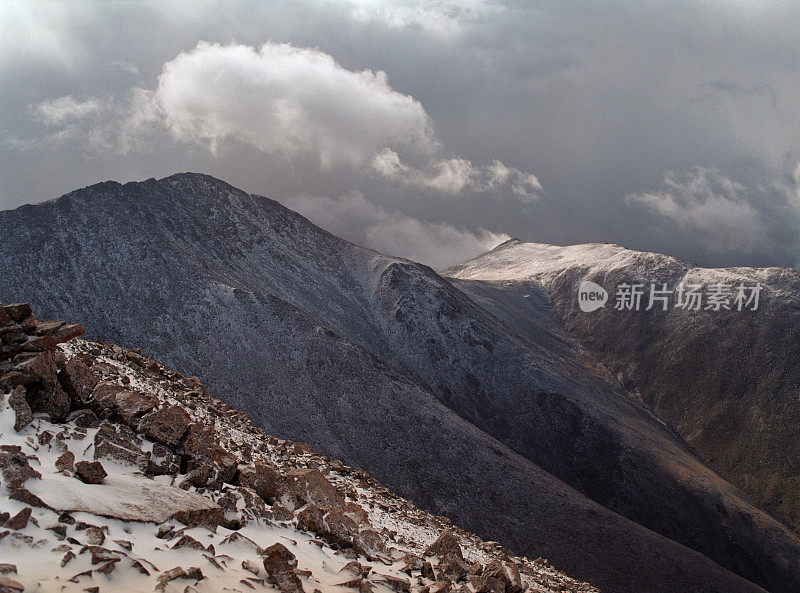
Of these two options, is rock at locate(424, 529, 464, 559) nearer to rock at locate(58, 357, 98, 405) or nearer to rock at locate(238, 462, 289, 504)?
rock at locate(238, 462, 289, 504)

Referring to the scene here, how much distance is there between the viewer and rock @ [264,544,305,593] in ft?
29.4

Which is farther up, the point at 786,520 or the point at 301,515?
the point at 301,515

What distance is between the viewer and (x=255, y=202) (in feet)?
244

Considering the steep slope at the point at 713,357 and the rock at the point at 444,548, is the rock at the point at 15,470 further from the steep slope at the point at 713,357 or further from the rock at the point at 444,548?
the steep slope at the point at 713,357

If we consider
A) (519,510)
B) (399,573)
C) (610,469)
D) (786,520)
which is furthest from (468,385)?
(399,573)

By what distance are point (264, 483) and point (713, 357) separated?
3813 inches

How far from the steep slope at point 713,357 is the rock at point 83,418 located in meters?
79.8

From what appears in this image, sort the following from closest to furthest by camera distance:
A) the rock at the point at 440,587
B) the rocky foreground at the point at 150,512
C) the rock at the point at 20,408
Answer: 1. the rocky foreground at the point at 150,512
2. the rock at the point at 20,408
3. the rock at the point at 440,587

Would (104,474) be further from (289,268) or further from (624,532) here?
(289,268)

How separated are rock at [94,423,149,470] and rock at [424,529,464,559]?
278 inches

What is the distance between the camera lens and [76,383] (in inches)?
479

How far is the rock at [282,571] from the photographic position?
29.4 feet

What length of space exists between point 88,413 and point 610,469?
179 ft
